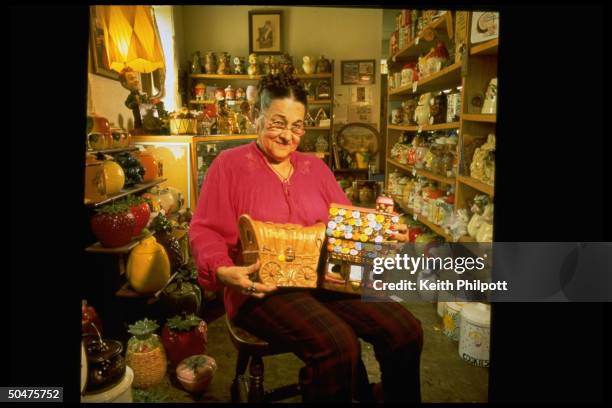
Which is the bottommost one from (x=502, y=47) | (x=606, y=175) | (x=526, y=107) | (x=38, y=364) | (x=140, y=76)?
(x=38, y=364)

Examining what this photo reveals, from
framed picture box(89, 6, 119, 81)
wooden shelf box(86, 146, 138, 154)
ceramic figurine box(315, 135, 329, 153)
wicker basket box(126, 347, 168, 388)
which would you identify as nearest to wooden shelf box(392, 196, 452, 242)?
ceramic figurine box(315, 135, 329, 153)

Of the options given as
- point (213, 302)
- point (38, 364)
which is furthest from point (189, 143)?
point (38, 364)

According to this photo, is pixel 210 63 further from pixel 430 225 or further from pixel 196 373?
pixel 196 373

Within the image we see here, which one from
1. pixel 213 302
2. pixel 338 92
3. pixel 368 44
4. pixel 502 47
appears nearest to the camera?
pixel 502 47

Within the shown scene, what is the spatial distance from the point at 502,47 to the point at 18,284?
161cm

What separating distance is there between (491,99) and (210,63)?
2.64 meters

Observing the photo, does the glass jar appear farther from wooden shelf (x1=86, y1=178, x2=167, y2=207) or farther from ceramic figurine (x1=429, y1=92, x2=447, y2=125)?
wooden shelf (x1=86, y1=178, x2=167, y2=207)

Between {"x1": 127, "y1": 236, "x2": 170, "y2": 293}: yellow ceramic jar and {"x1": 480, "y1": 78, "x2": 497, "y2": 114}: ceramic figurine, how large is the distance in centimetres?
167

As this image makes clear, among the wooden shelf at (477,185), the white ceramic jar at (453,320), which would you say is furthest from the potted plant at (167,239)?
the wooden shelf at (477,185)

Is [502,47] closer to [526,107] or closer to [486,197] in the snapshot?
[526,107]

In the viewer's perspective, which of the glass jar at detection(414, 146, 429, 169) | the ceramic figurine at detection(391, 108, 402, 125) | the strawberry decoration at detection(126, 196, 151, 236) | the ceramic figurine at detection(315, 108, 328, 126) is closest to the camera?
the strawberry decoration at detection(126, 196, 151, 236)

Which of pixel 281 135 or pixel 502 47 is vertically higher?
pixel 502 47

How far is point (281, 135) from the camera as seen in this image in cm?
129

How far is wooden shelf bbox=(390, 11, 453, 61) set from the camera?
2.36m
